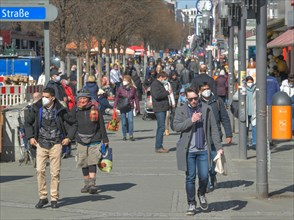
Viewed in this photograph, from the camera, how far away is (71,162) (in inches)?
639

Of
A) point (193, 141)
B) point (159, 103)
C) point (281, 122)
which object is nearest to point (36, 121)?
point (193, 141)

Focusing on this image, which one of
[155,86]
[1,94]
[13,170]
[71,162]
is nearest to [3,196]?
[13,170]

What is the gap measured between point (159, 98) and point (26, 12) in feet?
11.2

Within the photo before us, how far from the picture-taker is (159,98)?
18016mm

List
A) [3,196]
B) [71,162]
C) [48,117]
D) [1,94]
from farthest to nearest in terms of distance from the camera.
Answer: [1,94]
[71,162]
[3,196]
[48,117]

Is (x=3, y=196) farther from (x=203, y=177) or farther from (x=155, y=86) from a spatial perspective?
(x=155, y=86)

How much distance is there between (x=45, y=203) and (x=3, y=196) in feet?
3.68

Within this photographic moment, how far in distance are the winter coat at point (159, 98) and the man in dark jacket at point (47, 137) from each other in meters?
6.87

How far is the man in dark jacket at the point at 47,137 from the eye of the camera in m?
11.1

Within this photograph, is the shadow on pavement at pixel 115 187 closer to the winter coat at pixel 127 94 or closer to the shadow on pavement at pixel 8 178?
the shadow on pavement at pixel 8 178

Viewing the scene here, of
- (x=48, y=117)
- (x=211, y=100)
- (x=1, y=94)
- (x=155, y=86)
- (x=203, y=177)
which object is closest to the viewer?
(x=203, y=177)

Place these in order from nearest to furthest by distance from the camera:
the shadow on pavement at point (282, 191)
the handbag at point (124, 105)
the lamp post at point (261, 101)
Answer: the lamp post at point (261, 101) → the shadow on pavement at point (282, 191) → the handbag at point (124, 105)

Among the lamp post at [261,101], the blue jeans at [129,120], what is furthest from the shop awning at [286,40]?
the lamp post at [261,101]

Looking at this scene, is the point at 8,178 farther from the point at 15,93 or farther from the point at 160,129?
the point at 15,93
